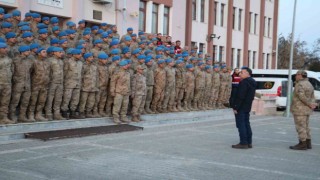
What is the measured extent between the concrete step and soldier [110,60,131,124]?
1.11 feet

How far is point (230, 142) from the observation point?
1171 cm

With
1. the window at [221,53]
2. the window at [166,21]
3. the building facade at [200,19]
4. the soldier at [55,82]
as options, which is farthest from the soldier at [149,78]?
the window at [221,53]

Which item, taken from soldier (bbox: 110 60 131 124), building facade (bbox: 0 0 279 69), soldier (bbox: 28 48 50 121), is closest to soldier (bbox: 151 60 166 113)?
soldier (bbox: 110 60 131 124)

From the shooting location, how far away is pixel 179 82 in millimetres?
16531

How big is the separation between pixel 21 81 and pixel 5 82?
46 centimetres

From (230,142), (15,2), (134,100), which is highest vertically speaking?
(15,2)

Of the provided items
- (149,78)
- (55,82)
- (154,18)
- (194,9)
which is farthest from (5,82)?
(194,9)

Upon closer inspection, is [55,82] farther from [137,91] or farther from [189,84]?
[189,84]

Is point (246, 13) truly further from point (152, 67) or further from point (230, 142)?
point (230, 142)

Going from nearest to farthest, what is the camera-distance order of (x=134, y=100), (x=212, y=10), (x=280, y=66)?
1. (x=134, y=100)
2. (x=212, y=10)
3. (x=280, y=66)

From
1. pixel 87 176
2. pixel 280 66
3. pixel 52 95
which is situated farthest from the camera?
pixel 280 66

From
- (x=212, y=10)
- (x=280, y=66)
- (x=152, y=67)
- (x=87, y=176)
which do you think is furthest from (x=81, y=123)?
(x=280, y=66)

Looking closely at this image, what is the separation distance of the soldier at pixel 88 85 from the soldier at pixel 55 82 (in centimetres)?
84

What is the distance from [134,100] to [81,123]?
6.44 ft
